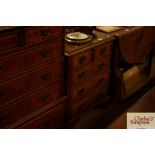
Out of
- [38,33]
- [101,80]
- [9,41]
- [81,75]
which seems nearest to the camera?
[9,41]

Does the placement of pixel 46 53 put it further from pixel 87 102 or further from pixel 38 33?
pixel 87 102

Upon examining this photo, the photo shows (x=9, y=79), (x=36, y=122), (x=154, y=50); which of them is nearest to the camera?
(x=9, y=79)

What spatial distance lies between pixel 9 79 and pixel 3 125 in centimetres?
29

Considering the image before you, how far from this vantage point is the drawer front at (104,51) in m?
2.09

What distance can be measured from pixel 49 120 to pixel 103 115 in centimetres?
63

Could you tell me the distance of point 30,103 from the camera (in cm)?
170

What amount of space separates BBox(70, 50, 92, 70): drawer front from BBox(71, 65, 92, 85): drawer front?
42 millimetres

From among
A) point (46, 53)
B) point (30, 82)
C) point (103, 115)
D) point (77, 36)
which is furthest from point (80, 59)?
point (103, 115)

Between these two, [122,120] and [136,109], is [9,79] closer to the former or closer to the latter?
[122,120]

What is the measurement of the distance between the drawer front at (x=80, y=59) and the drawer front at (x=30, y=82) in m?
0.11

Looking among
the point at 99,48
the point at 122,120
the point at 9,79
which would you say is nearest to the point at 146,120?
the point at 122,120

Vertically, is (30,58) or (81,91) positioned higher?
(30,58)

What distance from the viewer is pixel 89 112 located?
2.36 metres

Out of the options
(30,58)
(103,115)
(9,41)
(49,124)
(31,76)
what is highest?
(9,41)
